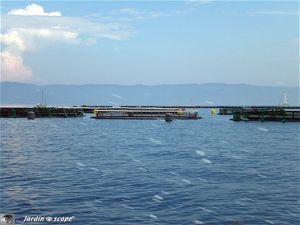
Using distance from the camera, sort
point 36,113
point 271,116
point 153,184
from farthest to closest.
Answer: point 36,113, point 271,116, point 153,184

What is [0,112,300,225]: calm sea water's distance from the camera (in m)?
25.0

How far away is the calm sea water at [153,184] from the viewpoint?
25.0 m

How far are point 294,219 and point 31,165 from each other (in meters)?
28.5

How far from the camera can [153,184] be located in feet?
111

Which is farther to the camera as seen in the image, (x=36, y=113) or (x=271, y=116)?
(x=36, y=113)

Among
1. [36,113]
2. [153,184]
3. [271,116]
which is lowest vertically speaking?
[153,184]

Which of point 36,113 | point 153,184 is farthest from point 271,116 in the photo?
point 153,184

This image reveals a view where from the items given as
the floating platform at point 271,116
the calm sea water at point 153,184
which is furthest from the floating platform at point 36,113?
the calm sea water at point 153,184

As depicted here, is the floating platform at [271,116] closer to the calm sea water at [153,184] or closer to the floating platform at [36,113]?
the floating platform at [36,113]

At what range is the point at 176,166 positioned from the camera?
144 feet

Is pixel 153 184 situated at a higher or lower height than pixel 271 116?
lower

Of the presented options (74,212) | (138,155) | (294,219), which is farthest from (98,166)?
(294,219)

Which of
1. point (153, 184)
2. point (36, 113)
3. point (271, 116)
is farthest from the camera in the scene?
point (36, 113)

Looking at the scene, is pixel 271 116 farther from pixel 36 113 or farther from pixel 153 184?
pixel 153 184
